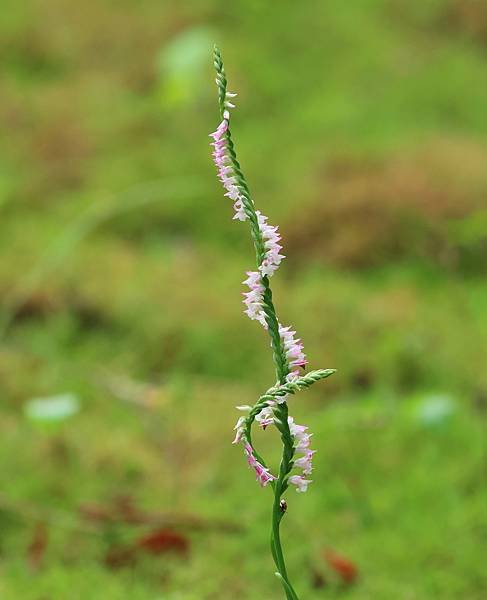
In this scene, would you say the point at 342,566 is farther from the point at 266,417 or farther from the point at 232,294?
the point at 232,294

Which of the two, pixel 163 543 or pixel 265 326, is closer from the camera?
pixel 265 326

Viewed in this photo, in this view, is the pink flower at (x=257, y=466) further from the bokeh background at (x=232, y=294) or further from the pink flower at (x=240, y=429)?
the bokeh background at (x=232, y=294)

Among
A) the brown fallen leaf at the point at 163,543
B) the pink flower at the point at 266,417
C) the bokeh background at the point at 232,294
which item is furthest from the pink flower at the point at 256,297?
the brown fallen leaf at the point at 163,543

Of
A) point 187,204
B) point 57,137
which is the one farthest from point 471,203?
point 57,137

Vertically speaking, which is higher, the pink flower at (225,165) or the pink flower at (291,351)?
the pink flower at (225,165)

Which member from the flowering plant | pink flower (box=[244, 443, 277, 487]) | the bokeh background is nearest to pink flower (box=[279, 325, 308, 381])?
the flowering plant

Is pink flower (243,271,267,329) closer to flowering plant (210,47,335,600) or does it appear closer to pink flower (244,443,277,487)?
flowering plant (210,47,335,600)

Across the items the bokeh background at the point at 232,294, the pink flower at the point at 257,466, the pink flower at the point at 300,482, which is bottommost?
the pink flower at the point at 300,482

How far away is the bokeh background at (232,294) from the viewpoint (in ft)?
7.83

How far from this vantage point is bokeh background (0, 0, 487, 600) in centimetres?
239

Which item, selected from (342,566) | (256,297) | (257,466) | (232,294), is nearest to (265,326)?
(256,297)

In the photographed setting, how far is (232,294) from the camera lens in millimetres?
3656

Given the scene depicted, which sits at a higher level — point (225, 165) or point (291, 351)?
A: point (225, 165)

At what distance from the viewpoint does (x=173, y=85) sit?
405 centimetres
